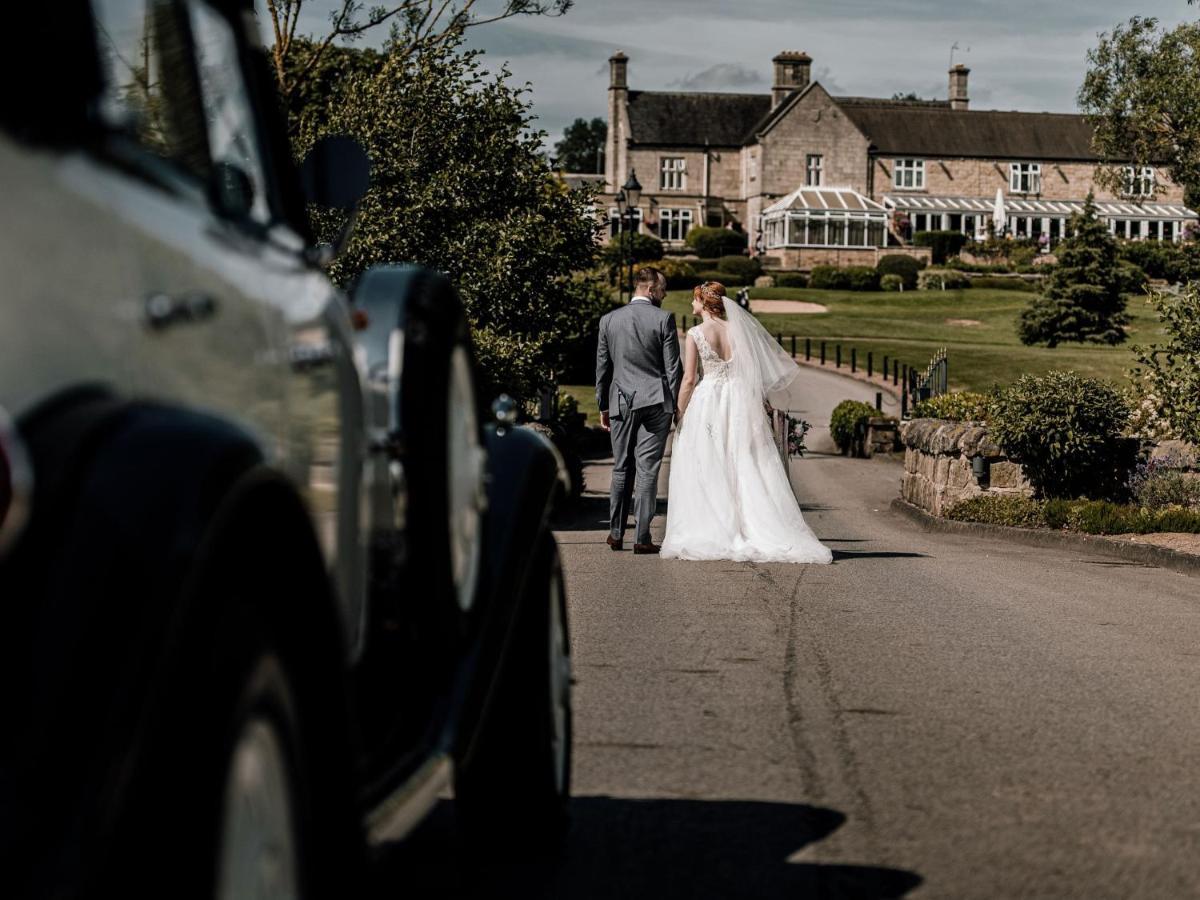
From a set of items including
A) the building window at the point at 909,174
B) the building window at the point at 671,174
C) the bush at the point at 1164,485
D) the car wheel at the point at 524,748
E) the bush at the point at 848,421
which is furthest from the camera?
the building window at the point at 671,174

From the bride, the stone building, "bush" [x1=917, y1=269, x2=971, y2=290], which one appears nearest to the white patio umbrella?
the stone building

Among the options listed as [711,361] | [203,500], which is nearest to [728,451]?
[711,361]

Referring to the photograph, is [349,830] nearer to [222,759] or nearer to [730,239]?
[222,759]

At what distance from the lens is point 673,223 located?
104 m

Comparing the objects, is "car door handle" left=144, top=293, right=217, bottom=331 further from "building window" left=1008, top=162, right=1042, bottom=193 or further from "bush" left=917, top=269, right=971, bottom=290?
"building window" left=1008, top=162, right=1042, bottom=193

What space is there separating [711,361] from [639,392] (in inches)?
29.5

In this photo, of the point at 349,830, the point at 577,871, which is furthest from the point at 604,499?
the point at 349,830

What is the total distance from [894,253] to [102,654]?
9114cm

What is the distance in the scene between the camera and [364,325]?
3.90 metres

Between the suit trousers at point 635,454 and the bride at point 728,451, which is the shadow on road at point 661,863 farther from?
the suit trousers at point 635,454

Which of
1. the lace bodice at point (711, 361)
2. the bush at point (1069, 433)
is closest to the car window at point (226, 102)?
the lace bodice at point (711, 361)

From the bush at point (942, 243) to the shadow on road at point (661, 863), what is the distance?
8851 cm

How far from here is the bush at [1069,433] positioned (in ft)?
59.2

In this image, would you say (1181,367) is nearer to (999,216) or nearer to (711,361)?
(711,361)
